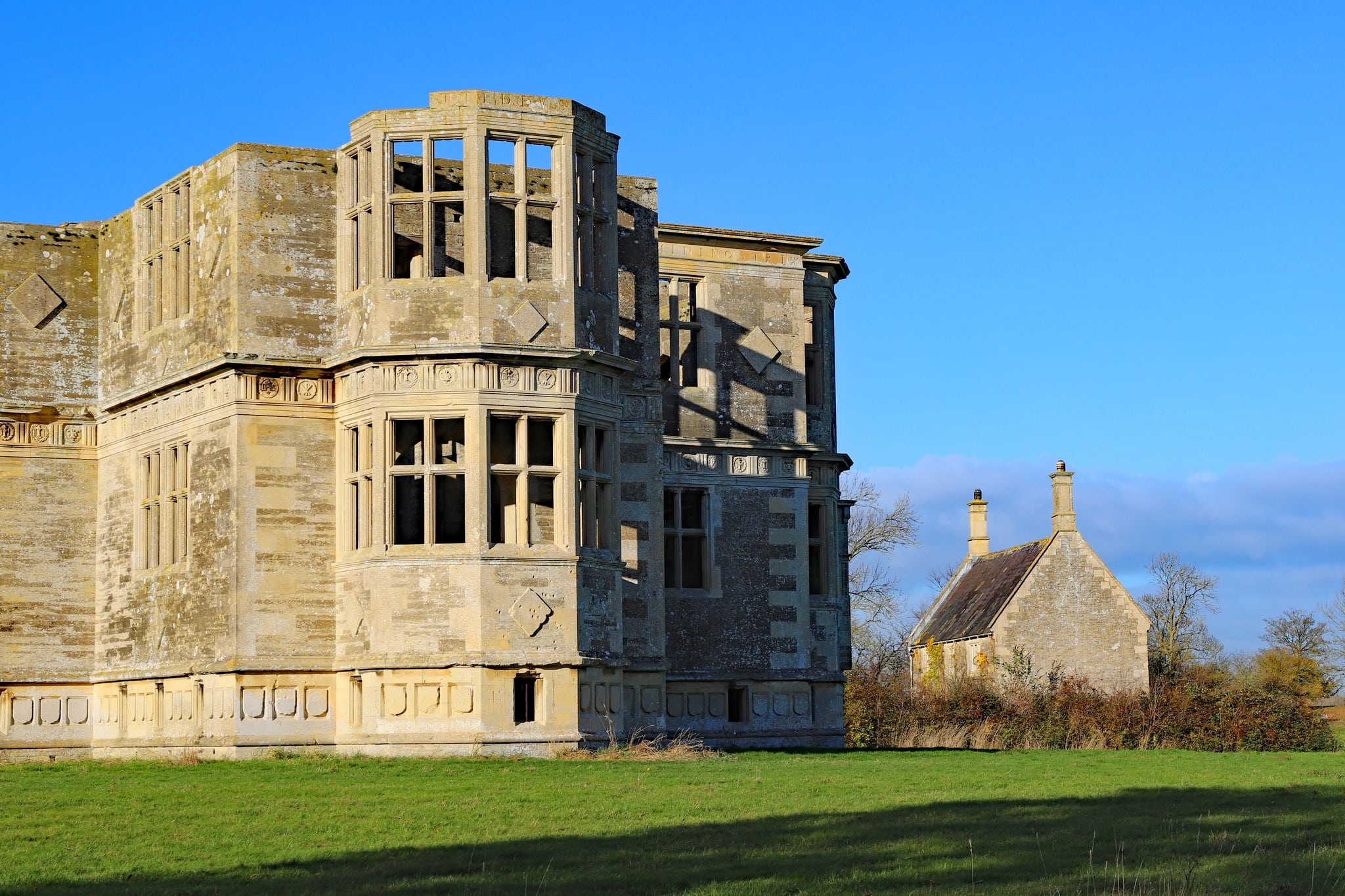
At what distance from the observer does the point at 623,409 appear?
26.1 m

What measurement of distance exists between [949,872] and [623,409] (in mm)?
15390

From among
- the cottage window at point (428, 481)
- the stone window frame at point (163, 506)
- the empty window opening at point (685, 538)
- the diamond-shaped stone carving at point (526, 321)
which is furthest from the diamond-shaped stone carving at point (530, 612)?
the empty window opening at point (685, 538)

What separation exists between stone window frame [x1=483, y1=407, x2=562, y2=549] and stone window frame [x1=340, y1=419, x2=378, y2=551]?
5.04ft

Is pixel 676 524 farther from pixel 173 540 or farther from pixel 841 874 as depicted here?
pixel 841 874

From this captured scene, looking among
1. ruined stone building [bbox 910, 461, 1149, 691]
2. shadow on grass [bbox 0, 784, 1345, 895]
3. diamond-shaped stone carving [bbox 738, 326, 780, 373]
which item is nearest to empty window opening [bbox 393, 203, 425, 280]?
diamond-shaped stone carving [bbox 738, 326, 780, 373]

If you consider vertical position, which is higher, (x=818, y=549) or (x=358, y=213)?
(x=358, y=213)

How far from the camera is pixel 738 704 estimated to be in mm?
29875

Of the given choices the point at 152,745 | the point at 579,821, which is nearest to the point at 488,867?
the point at 579,821

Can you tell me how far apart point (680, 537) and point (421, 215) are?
26.1 ft

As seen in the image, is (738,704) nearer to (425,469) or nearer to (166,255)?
(425,469)

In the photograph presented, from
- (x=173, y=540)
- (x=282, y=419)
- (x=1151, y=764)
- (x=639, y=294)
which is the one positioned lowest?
(x=1151, y=764)

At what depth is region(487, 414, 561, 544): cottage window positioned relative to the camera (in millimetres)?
22891

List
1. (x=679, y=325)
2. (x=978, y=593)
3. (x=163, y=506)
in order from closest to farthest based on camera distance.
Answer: (x=163, y=506), (x=679, y=325), (x=978, y=593)

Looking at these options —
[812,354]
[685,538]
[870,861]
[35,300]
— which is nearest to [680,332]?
[812,354]
